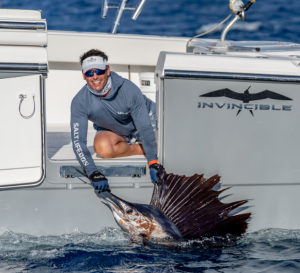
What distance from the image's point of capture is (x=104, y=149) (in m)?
2.67

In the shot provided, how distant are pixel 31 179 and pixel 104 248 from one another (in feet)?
2.23

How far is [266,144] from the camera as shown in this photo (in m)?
2.60

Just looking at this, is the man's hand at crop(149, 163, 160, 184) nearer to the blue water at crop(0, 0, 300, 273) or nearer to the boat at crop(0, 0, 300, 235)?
the boat at crop(0, 0, 300, 235)

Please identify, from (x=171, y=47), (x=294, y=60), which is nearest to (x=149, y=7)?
(x=171, y=47)

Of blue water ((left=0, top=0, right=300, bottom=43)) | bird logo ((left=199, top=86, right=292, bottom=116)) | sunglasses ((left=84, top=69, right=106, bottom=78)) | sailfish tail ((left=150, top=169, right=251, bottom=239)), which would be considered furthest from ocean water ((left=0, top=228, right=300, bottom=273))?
blue water ((left=0, top=0, right=300, bottom=43))

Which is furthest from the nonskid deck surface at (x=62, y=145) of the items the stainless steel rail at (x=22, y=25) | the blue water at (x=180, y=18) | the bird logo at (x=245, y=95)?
the blue water at (x=180, y=18)

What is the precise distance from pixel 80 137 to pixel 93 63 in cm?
52

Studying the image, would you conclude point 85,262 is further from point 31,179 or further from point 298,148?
point 298,148

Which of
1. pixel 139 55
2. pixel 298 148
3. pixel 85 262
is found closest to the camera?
pixel 85 262

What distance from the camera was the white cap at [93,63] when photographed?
2.46 m

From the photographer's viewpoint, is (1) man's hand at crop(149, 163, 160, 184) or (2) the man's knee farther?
(2) the man's knee

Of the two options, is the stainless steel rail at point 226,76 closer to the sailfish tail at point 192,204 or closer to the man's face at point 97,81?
the man's face at point 97,81

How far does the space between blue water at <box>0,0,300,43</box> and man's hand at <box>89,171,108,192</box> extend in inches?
620

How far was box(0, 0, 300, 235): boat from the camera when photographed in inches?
90.4
